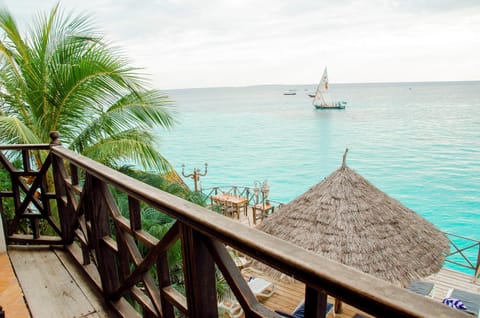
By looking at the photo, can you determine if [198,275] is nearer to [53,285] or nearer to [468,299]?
[53,285]

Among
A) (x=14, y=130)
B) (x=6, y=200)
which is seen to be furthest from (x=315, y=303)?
(x=6, y=200)

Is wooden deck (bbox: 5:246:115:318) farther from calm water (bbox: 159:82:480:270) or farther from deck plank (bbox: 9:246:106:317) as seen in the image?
calm water (bbox: 159:82:480:270)

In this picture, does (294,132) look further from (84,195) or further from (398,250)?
(84,195)

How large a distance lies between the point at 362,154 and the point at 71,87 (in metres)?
32.0

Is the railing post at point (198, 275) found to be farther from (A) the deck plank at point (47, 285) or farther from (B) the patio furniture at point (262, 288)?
(B) the patio furniture at point (262, 288)

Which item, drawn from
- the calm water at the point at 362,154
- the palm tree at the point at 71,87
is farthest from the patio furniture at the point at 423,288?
the calm water at the point at 362,154

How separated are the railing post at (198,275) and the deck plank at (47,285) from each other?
1148 mm

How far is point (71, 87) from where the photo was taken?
379 centimetres

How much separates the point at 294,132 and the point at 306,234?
3968cm

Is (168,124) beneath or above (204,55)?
beneath

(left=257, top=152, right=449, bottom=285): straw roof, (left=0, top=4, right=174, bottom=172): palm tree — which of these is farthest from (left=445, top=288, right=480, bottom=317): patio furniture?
(left=0, top=4, right=174, bottom=172): palm tree

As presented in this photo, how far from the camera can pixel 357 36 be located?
69.3 meters

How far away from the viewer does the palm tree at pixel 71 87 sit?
3773 mm

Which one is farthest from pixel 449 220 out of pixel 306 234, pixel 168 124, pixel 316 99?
pixel 316 99
